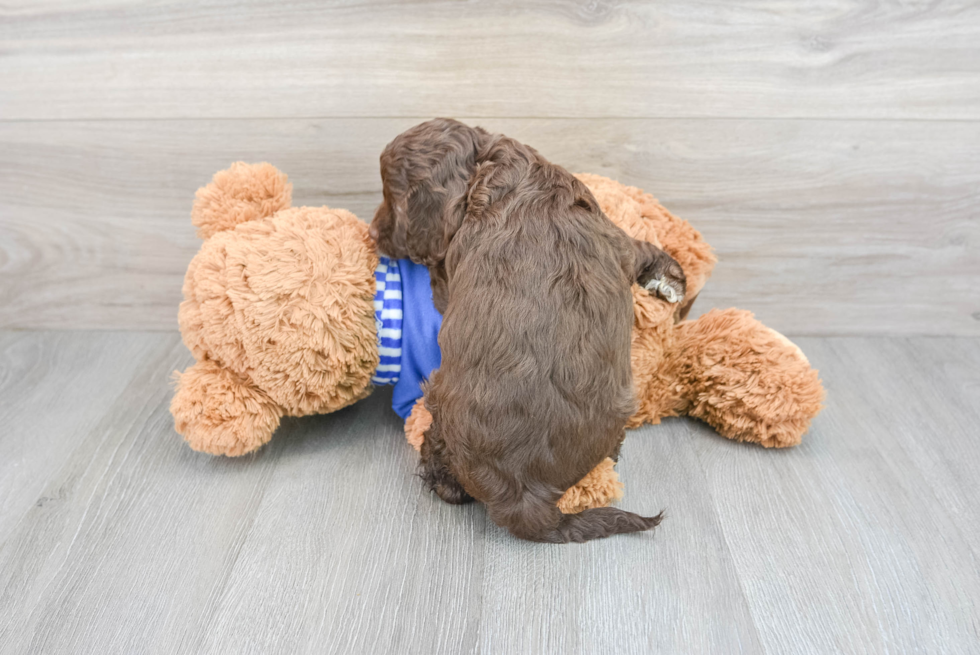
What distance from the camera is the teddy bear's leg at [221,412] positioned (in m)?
0.98

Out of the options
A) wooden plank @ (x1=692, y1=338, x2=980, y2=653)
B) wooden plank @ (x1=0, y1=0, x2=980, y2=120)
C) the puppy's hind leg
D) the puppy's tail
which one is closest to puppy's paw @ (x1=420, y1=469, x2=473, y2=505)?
the puppy's hind leg

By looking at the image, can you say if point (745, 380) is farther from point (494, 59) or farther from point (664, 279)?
point (494, 59)

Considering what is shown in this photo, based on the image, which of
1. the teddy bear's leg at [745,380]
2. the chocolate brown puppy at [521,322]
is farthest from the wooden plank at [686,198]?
the chocolate brown puppy at [521,322]

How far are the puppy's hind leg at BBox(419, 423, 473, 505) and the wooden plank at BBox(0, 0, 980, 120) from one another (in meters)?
0.60

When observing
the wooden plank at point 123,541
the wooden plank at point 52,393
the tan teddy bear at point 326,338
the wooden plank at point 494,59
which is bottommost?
the wooden plank at point 52,393

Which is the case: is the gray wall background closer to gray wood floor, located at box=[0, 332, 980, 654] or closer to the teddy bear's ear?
the teddy bear's ear

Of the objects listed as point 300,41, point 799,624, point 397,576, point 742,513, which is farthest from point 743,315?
point 300,41

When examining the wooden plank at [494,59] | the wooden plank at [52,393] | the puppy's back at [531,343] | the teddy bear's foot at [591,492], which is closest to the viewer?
the puppy's back at [531,343]

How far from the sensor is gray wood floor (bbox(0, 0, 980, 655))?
2.69 ft

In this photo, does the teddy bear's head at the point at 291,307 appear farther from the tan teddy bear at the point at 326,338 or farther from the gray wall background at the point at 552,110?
the gray wall background at the point at 552,110

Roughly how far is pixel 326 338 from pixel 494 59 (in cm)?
57

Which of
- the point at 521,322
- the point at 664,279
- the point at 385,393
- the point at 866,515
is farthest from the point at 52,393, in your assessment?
the point at 866,515

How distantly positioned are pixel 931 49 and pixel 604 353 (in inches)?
34.8

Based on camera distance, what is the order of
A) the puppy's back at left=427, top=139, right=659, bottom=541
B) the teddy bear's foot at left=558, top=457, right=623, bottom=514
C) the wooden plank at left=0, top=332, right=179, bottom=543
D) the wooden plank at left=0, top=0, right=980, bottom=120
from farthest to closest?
the wooden plank at left=0, top=0, right=980, bottom=120 → the wooden plank at left=0, top=332, right=179, bottom=543 → the teddy bear's foot at left=558, top=457, right=623, bottom=514 → the puppy's back at left=427, top=139, right=659, bottom=541
